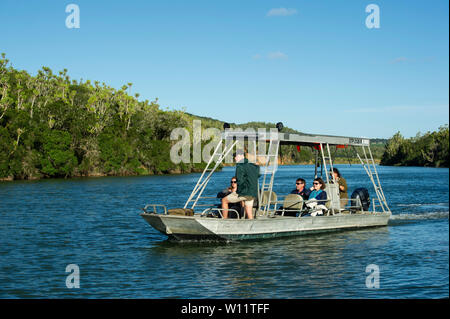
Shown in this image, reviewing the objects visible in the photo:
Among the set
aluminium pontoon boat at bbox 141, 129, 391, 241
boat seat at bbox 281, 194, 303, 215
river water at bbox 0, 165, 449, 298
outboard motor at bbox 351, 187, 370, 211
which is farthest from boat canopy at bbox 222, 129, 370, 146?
river water at bbox 0, 165, 449, 298

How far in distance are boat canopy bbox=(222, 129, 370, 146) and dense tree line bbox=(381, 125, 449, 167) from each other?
130536mm

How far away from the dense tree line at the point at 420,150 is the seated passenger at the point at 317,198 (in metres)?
132

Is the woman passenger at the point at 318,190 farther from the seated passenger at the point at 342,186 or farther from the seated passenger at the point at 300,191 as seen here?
the seated passenger at the point at 342,186

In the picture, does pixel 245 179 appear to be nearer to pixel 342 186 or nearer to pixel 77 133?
pixel 342 186

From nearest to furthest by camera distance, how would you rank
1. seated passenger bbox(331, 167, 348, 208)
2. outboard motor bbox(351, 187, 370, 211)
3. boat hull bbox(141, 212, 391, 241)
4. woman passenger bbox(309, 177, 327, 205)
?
boat hull bbox(141, 212, 391, 241)
woman passenger bbox(309, 177, 327, 205)
seated passenger bbox(331, 167, 348, 208)
outboard motor bbox(351, 187, 370, 211)

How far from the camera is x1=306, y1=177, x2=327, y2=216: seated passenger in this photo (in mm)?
20031

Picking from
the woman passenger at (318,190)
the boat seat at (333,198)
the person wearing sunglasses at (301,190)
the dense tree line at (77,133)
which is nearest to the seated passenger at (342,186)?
the boat seat at (333,198)

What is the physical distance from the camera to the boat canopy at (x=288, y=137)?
18859 mm

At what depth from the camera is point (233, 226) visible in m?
17.7

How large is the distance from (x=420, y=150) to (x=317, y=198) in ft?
505

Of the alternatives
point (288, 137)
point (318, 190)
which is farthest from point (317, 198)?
point (288, 137)

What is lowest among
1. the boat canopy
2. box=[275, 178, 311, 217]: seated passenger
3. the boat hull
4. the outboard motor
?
the boat hull

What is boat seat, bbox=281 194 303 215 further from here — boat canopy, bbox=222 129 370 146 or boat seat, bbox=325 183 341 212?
boat canopy, bbox=222 129 370 146
